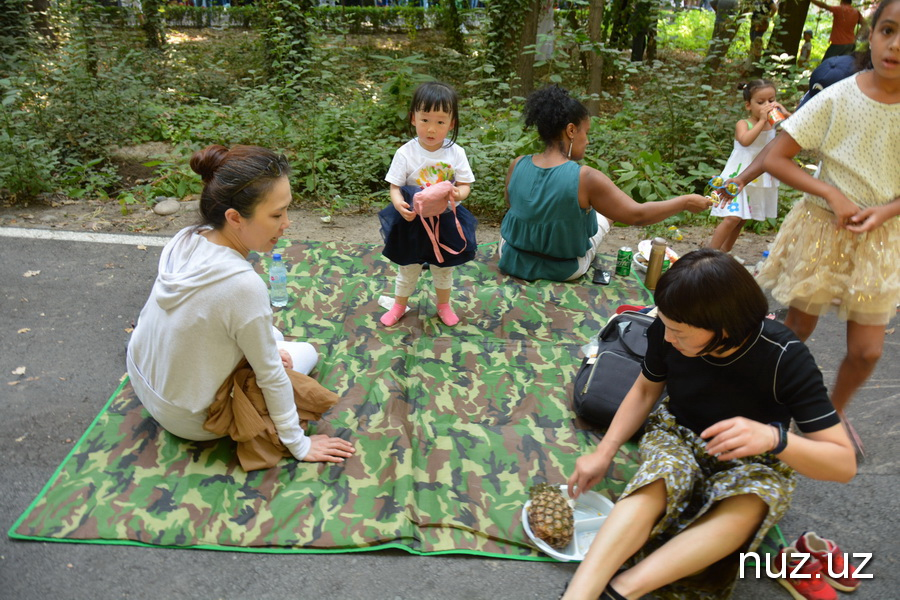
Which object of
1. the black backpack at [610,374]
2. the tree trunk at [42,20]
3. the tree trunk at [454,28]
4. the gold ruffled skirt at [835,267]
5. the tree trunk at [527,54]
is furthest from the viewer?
the tree trunk at [454,28]

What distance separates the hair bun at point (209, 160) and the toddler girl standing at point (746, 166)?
3478 millimetres

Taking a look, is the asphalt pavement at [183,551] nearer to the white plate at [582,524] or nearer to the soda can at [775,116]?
the white plate at [582,524]

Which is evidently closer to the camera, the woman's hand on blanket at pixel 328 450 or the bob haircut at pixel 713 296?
the bob haircut at pixel 713 296

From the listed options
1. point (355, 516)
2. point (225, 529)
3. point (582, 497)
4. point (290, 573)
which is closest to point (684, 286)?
point (582, 497)

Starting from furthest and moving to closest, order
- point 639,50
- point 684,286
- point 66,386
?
point 639,50, point 66,386, point 684,286

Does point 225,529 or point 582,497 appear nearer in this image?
point 225,529

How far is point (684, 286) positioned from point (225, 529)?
1.84 metres

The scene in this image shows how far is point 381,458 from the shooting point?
2707mm

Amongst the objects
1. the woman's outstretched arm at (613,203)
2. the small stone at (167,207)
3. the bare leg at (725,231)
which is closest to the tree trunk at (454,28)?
the small stone at (167,207)

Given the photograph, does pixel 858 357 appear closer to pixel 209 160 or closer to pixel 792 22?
pixel 209 160

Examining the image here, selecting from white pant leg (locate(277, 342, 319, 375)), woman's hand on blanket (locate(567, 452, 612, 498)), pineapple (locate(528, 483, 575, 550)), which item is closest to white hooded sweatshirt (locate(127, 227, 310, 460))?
white pant leg (locate(277, 342, 319, 375))

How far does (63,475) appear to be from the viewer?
250cm

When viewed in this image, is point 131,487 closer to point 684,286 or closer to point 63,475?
point 63,475

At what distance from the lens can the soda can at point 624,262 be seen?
438 centimetres
